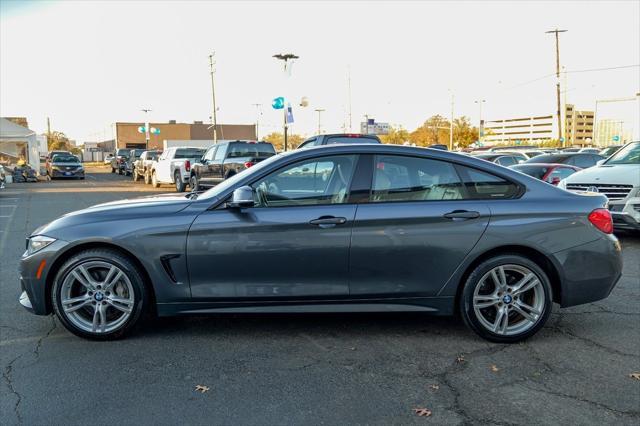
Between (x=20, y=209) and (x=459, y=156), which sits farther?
(x=20, y=209)

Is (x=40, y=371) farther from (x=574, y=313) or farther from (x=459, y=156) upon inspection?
(x=574, y=313)

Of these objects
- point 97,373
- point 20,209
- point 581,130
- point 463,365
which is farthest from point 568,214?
point 581,130

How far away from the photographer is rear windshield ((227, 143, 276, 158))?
1606cm

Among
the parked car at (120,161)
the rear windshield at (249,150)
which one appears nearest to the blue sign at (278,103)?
the rear windshield at (249,150)

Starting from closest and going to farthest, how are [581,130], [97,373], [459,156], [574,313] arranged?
[97,373]
[459,156]
[574,313]
[581,130]

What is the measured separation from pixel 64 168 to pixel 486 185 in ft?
106

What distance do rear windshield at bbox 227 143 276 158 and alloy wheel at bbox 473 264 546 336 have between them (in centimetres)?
1204

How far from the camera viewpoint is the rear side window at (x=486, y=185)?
4.56 metres

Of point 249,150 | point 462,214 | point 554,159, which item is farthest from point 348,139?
point 462,214

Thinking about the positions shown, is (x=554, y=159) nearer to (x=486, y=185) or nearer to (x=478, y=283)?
(x=486, y=185)

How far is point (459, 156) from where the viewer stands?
4699 millimetres

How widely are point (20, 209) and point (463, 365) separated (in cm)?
1468

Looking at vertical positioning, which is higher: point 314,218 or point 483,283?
point 314,218

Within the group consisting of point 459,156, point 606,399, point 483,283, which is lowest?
point 606,399
